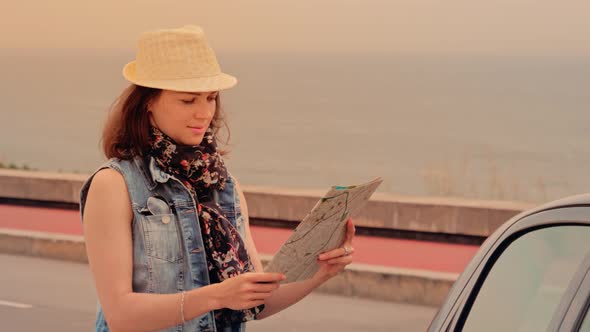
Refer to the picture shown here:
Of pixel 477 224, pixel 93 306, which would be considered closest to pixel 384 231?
pixel 477 224

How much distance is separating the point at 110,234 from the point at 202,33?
0.62 m

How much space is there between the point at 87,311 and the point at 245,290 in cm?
735

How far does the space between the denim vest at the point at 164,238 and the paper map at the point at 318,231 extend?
0.22m

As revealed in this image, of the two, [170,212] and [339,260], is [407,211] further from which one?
[170,212]

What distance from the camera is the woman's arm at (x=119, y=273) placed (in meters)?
3.37

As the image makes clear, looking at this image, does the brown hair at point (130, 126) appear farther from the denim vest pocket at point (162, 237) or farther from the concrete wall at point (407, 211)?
the concrete wall at point (407, 211)

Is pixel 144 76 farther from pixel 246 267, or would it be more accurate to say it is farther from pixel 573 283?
pixel 573 283

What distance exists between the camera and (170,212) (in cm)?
344

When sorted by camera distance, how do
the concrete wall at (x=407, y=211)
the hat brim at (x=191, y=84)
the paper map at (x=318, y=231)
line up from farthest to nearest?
the concrete wall at (x=407, y=211) → the hat brim at (x=191, y=84) → the paper map at (x=318, y=231)

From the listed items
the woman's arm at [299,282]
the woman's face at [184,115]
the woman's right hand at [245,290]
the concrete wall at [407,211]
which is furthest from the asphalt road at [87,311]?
the woman's right hand at [245,290]

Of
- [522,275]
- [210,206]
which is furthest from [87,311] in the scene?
[522,275]

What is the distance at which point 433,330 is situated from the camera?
337 cm

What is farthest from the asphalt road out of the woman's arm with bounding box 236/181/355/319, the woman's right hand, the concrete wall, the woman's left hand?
the woman's right hand

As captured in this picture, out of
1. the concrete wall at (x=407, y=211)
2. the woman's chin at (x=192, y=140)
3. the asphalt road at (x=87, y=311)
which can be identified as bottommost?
the asphalt road at (x=87, y=311)
